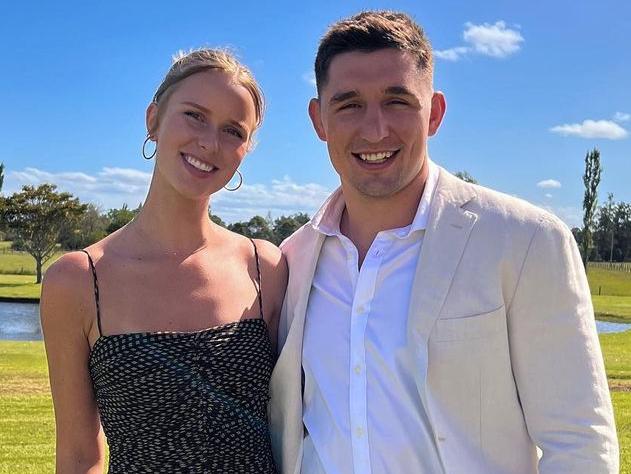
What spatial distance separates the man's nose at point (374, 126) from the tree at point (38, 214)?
57.5 metres

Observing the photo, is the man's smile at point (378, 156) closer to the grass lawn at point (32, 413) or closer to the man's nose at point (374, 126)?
the man's nose at point (374, 126)

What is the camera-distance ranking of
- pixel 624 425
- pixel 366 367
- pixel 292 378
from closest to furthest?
pixel 366 367
pixel 292 378
pixel 624 425

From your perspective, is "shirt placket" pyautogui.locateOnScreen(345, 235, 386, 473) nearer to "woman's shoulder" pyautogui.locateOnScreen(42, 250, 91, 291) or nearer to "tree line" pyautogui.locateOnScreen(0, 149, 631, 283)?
"woman's shoulder" pyautogui.locateOnScreen(42, 250, 91, 291)

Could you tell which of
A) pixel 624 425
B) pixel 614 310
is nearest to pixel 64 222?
pixel 614 310

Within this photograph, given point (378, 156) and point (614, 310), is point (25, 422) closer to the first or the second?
point (378, 156)

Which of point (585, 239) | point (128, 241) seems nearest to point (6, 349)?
point (128, 241)

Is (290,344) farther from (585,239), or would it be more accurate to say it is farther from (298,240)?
(585,239)

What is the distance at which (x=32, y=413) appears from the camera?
9.47 metres

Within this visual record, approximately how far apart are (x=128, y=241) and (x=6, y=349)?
61.2ft

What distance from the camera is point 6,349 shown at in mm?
19938

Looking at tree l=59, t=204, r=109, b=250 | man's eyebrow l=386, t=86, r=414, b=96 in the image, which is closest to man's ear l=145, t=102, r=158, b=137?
man's eyebrow l=386, t=86, r=414, b=96

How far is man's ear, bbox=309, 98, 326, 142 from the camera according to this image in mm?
3352

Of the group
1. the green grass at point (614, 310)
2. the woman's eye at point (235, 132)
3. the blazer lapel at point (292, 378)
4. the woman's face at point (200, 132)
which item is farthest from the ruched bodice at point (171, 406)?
the green grass at point (614, 310)

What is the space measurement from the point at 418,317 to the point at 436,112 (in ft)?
3.45
